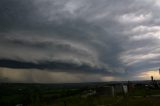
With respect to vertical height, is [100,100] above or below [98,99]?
below

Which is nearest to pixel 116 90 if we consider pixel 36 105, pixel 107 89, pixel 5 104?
pixel 107 89

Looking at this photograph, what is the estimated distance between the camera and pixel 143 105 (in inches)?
1657

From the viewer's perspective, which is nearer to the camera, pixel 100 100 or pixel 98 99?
pixel 100 100

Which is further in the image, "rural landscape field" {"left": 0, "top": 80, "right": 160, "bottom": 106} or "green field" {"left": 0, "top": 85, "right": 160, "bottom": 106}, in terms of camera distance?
"rural landscape field" {"left": 0, "top": 80, "right": 160, "bottom": 106}

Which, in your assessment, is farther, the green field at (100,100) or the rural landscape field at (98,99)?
the rural landscape field at (98,99)

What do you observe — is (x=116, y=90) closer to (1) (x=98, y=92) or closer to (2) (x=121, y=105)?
(1) (x=98, y=92)

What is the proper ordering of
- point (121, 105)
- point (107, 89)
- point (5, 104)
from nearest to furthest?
point (121, 105), point (107, 89), point (5, 104)

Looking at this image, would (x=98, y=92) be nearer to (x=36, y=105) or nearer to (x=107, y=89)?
(x=107, y=89)

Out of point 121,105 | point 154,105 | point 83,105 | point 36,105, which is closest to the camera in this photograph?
point 154,105

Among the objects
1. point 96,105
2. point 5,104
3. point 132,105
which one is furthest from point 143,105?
point 5,104

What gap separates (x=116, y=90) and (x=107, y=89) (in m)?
7.46

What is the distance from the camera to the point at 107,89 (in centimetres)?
8394

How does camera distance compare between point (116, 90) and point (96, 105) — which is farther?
point (116, 90)

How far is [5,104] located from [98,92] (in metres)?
29.6
